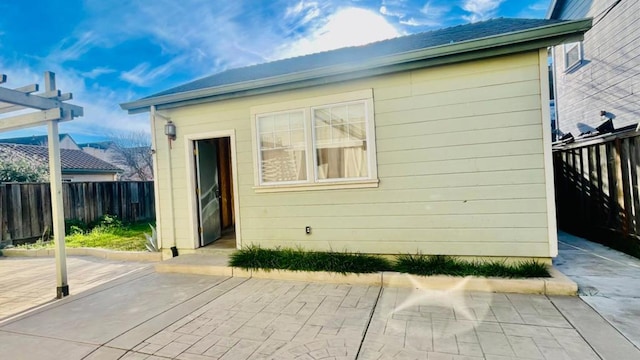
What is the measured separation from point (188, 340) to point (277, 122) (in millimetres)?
3315

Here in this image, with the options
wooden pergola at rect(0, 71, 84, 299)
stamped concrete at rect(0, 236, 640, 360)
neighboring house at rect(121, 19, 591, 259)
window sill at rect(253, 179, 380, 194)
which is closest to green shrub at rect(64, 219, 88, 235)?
neighboring house at rect(121, 19, 591, 259)

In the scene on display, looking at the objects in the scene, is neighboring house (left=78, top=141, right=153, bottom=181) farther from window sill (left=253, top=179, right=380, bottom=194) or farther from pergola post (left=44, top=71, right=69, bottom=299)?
window sill (left=253, top=179, right=380, bottom=194)

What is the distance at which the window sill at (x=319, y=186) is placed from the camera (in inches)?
172

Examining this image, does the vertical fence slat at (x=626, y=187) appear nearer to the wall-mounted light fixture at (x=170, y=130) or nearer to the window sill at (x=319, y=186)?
the window sill at (x=319, y=186)

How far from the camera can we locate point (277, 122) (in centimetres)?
491

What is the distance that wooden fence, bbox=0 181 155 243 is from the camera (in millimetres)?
7570

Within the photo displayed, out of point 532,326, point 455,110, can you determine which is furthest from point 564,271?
point 455,110

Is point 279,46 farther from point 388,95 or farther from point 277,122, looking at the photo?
point 388,95

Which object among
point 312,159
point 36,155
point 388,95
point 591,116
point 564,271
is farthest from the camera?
point 36,155

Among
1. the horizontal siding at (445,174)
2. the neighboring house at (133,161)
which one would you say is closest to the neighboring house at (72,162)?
the neighboring house at (133,161)

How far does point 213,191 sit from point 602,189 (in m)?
6.98

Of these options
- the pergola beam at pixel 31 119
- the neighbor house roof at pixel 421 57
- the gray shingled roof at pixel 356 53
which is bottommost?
the pergola beam at pixel 31 119

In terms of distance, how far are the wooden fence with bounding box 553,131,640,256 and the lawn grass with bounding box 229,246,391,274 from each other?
3625 mm

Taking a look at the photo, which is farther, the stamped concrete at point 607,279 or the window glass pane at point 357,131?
the window glass pane at point 357,131
